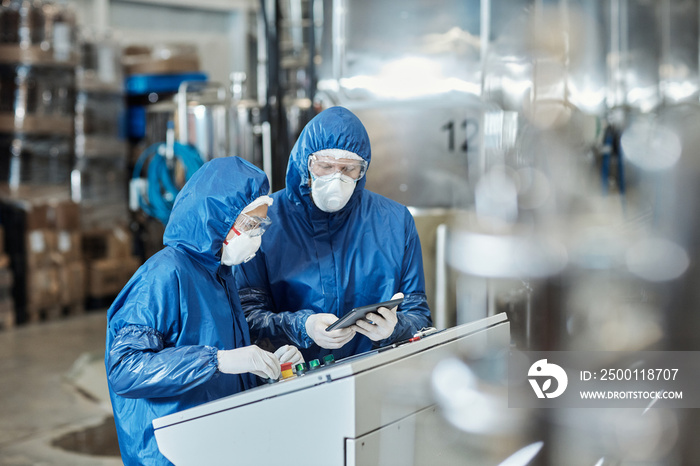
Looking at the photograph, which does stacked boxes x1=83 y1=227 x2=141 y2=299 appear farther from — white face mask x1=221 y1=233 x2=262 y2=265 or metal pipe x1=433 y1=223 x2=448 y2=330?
white face mask x1=221 y1=233 x2=262 y2=265

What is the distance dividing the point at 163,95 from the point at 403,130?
3.32 m

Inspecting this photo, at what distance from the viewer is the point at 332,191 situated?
1.73 m

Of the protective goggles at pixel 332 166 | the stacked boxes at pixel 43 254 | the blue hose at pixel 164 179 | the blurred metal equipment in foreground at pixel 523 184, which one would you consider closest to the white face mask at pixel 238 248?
the protective goggles at pixel 332 166

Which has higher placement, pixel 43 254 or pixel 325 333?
pixel 325 333

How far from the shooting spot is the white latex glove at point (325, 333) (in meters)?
1.51

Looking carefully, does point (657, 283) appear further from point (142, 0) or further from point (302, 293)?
point (142, 0)

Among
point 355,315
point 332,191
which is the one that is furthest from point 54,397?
point 355,315

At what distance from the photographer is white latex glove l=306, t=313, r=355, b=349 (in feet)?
4.96

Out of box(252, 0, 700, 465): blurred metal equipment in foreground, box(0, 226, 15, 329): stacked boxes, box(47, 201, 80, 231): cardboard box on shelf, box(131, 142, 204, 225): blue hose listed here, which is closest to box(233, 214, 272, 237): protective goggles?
box(252, 0, 700, 465): blurred metal equipment in foreground

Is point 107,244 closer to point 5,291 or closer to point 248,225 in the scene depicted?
point 5,291

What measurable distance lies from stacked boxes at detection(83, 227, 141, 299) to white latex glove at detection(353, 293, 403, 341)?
475 cm

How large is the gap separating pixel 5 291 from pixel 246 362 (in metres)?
4.60

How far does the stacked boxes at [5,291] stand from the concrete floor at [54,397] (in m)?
0.09

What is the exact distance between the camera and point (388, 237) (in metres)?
1.85
